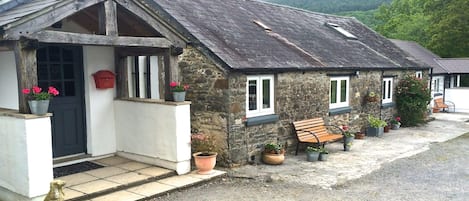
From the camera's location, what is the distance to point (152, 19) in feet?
25.3

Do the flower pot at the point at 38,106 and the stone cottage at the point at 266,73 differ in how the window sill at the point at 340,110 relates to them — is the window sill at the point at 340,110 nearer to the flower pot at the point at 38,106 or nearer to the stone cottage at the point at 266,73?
the stone cottage at the point at 266,73

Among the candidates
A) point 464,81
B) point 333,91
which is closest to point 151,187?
point 333,91

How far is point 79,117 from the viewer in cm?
897

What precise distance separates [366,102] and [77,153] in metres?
10.0

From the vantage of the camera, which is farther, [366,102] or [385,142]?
[366,102]

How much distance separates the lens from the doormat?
25.8 feet

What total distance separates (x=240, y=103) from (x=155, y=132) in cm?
205

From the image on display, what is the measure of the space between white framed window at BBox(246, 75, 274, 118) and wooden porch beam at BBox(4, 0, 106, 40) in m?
4.25

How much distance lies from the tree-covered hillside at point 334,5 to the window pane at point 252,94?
4336 cm

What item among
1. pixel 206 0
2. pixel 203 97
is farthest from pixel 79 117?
pixel 206 0

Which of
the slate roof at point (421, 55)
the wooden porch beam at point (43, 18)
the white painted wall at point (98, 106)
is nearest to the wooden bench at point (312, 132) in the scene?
the white painted wall at point (98, 106)

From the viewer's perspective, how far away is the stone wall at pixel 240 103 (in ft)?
29.5

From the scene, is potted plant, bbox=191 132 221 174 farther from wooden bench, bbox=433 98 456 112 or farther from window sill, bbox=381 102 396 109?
wooden bench, bbox=433 98 456 112

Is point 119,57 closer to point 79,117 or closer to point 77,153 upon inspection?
point 79,117
